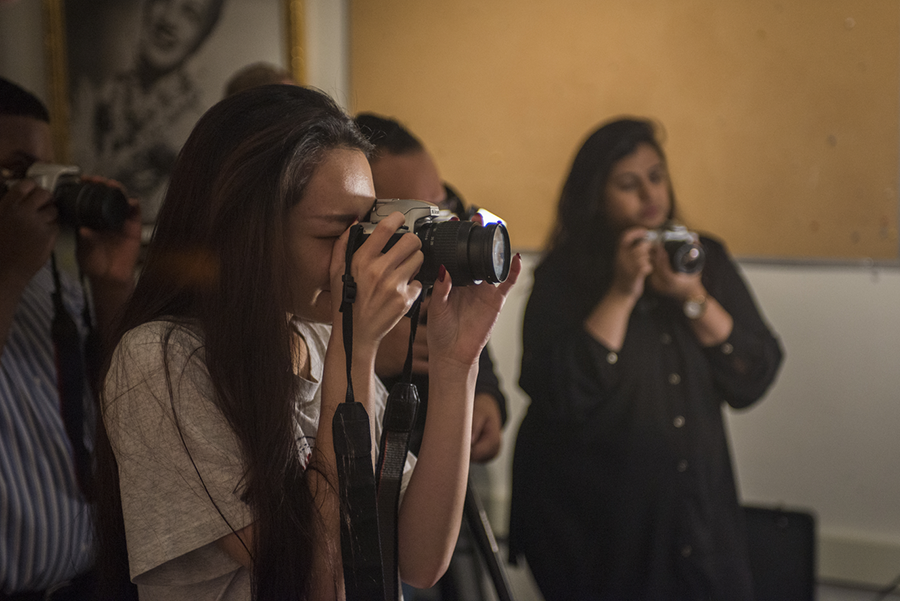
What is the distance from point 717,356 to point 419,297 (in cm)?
78

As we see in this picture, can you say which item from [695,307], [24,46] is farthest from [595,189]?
[24,46]

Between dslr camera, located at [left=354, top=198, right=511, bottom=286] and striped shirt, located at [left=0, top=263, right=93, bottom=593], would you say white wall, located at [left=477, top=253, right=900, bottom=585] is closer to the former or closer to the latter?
dslr camera, located at [left=354, top=198, right=511, bottom=286]

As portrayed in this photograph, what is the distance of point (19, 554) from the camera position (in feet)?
3.07

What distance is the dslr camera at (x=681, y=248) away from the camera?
1248 mm

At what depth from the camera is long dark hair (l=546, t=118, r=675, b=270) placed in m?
1.35

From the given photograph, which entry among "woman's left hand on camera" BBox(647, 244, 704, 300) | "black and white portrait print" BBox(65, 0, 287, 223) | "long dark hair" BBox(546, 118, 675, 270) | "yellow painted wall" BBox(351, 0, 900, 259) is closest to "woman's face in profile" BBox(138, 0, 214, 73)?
"black and white portrait print" BBox(65, 0, 287, 223)

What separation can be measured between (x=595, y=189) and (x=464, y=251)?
77 cm

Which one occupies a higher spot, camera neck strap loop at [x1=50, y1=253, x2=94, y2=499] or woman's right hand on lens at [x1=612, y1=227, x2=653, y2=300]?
woman's right hand on lens at [x1=612, y1=227, x2=653, y2=300]

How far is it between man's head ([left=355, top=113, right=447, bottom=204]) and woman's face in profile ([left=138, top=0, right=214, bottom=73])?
799 millimetres

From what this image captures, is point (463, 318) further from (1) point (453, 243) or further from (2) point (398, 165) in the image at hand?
(2) point (398, 165)

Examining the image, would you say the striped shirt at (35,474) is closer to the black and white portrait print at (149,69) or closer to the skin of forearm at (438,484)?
the skin of forearm at (438,484)

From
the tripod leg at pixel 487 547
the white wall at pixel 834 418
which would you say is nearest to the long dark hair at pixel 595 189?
the white wall at pixel 834 418

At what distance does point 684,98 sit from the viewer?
1353 millimetres

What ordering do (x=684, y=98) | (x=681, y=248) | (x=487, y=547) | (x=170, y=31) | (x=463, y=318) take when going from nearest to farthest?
(x=463, y=318) → (x=487, y=547) → (x=681, y=248) → (x=684, y=98) → (x=170, y=31)
